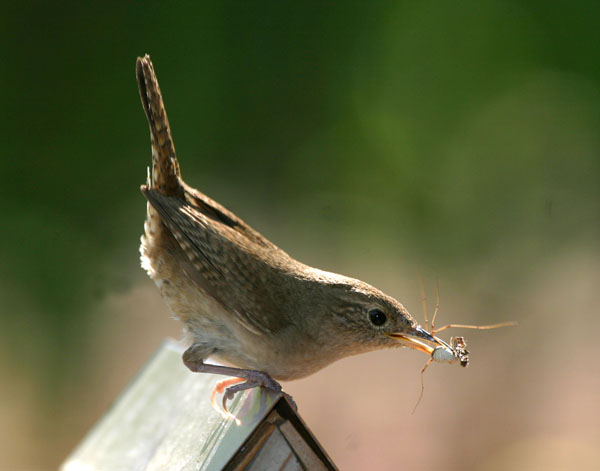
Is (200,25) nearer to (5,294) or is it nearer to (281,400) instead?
(5,294)

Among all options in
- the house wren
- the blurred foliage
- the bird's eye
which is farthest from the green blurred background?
the bird's eye

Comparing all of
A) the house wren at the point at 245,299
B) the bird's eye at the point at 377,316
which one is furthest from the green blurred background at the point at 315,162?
the bird's eye at the point at 377,316

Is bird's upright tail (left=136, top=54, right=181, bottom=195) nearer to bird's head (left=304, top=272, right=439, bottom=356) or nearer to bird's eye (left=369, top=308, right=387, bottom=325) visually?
bird's head (left=304, top=272, right=439, bottom=356)

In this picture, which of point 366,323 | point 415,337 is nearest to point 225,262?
point 366,323

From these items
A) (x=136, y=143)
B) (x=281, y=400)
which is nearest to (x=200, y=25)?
(x=136, y=143)

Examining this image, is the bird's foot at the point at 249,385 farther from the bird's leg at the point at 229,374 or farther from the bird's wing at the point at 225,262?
the bird's wing at the point at 225,262
